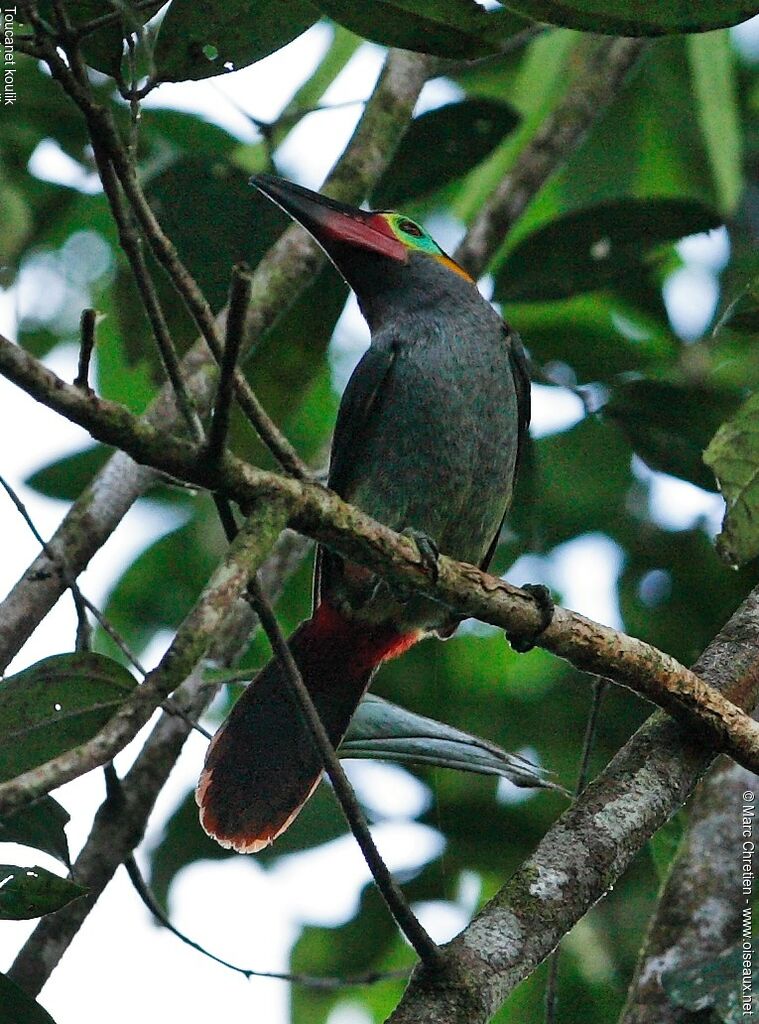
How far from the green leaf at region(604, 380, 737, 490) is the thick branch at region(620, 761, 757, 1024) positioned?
1.02 meters

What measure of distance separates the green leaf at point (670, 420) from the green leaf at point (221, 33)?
1892 millimetres

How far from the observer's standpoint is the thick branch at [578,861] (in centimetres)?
213

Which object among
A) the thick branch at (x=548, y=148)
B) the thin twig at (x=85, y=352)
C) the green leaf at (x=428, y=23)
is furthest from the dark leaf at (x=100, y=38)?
the thick branch at (x=548, y=148)

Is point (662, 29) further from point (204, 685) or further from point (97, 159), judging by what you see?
point (204, 685)

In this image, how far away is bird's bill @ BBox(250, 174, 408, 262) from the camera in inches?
129

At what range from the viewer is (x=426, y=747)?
9.59 feet

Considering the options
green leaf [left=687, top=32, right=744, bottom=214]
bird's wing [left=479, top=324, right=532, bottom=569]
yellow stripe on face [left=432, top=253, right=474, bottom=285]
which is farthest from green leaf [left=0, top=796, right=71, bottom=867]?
green leaf [left=687, top=32, right=744, bottom=214]

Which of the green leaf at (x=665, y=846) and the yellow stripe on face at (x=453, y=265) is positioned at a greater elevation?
the yellow stripe on face at (x=453, y=265)

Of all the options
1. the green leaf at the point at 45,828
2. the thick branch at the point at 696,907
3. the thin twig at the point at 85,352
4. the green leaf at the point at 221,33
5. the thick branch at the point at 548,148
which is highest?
the thick branch at the point at 548,148

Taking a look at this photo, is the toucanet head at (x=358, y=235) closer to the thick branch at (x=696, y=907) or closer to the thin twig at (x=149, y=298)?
the thin twig at (x=149, y=298)

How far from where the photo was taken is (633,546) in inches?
173

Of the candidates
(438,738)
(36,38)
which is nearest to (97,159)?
(36,38)

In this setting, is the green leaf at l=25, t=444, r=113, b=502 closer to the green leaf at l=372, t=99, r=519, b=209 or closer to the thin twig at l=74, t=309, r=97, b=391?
the green leaf at l=372, t=99, r=519, b=209

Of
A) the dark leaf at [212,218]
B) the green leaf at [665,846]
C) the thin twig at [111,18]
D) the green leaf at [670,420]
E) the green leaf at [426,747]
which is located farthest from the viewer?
the green leaf at [670,420]
